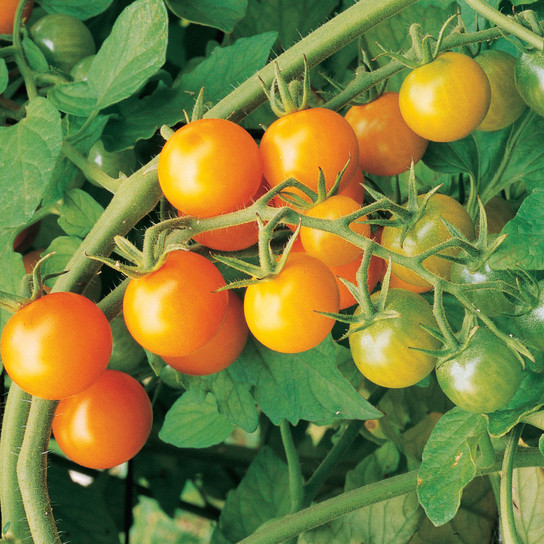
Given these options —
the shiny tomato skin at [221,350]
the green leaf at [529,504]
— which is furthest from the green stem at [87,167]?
the green leaf at [529,504]

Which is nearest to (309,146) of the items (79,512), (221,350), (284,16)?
(221,350)

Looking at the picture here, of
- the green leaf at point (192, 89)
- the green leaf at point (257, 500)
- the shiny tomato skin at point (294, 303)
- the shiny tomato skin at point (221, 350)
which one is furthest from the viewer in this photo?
the green leaf at point (257, 500)

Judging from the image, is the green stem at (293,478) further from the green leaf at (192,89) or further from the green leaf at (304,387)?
the green leaf at (192,89)

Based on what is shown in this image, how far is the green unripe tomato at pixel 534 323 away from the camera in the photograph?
407 mm

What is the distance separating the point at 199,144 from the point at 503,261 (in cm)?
20

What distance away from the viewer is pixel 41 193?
1.53ft

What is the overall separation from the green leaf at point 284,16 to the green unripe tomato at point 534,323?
0.44 metres

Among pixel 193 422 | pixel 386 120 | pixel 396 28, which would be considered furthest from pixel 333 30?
pixel 193 422

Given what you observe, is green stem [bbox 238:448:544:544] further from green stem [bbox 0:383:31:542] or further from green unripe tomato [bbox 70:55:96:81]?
green unripe tomato [bbox 70:55:96:81]

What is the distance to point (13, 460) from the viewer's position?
48 centimetres

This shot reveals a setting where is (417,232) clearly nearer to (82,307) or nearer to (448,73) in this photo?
(448,73)

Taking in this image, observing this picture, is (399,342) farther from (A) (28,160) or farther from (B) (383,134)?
(A) (28,160)

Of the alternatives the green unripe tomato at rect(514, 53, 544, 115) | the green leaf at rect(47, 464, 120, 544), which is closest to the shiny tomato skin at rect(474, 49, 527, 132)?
the green unripe tomato at rect(514, 53, 544, 115)

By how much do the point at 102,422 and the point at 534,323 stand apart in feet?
1.02
